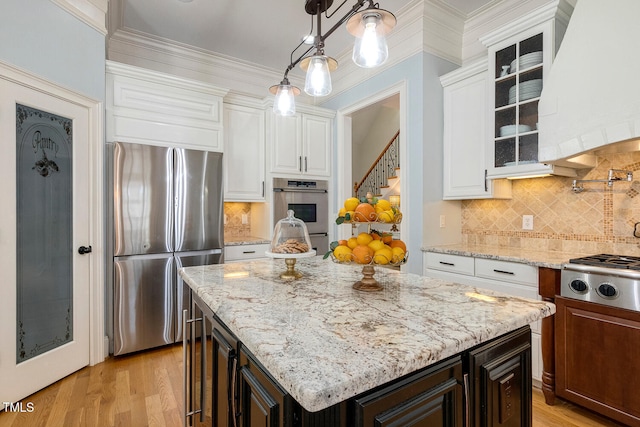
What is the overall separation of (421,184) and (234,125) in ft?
6.89

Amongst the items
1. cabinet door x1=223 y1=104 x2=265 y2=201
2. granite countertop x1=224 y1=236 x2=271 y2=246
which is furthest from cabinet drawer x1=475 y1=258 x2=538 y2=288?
cabinet door x1=223 y1=104 x2=265 y2=201

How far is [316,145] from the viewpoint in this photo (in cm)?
408

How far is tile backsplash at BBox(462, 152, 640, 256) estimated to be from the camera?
2.29 m

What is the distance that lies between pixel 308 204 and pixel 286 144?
0.75 meters

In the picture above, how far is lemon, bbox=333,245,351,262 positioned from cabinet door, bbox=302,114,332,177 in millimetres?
2746

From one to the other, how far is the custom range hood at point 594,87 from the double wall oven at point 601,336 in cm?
71

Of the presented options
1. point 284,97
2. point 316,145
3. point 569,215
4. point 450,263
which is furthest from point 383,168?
point 284,97

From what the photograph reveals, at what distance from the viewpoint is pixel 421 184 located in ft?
10.0

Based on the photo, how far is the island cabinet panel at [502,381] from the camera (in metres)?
0.99

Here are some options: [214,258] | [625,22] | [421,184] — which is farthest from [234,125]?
[625,22]

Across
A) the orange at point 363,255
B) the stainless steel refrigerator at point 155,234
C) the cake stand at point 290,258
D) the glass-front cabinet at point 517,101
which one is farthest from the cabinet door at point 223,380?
the glass-front cabinet at point 517,101

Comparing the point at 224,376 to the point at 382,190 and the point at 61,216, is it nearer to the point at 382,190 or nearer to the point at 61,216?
the point at 61,216

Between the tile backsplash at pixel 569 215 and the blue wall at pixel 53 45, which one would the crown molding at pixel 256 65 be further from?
the tile backsplash at pixel 569 215

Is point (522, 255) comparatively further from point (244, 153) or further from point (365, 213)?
point (244, 153)
